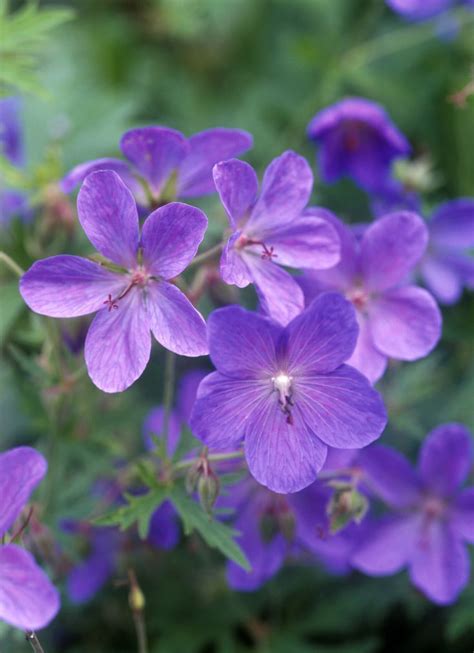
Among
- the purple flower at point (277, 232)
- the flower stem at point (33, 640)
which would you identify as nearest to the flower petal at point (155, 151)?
the purple flower at point (277, 232)

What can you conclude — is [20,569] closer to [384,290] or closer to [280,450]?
[280,450]

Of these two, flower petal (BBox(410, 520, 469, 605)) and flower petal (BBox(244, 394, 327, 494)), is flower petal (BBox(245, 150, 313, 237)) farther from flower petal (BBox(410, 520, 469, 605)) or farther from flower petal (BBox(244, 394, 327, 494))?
flower petal (BBox(410, 520, 469, 605))

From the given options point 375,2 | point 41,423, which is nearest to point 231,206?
point 41,423

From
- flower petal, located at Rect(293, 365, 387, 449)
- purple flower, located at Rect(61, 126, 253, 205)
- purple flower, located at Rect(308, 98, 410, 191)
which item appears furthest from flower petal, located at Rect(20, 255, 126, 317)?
purple flower, located at Rect(308, 98, 410, 191)

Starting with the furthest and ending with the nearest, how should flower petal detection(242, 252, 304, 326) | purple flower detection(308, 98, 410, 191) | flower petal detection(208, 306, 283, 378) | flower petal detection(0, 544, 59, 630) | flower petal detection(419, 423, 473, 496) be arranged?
purple flower detection(308, 98, 410, 191) → flower petal detection(419, 423, 473, 496) → flower petal detection(242, 252, 304, 326) → flower petal detection(208, 306, 283, 378) → flower petal detection(0, 544, 59, 630)

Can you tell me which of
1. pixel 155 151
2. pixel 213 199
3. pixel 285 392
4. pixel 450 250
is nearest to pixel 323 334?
pixel 285 392
